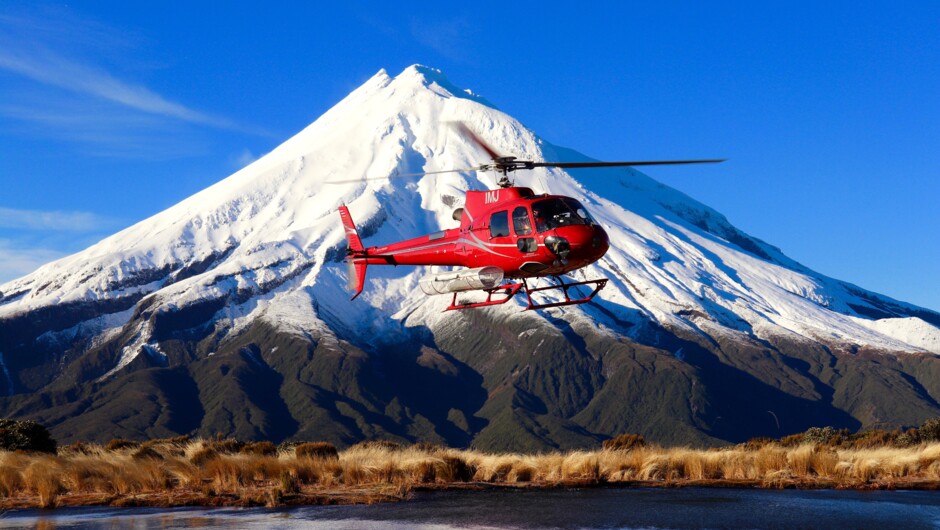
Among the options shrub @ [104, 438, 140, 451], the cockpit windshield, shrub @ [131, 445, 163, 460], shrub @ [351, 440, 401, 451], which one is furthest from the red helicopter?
shrub @ [104, 438, 140, 451]

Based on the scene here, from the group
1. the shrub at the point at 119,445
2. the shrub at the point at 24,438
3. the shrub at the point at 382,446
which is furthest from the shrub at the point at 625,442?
the shrub at the point at 24,438

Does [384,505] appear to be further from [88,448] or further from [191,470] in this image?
[88,448]

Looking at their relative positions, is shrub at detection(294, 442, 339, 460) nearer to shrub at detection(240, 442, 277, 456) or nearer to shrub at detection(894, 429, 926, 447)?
shrub at detection(240, 442, 277, 456)

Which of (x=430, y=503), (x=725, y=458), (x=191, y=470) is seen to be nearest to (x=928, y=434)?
(x=725, y=458)

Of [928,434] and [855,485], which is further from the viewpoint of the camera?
[928,434]

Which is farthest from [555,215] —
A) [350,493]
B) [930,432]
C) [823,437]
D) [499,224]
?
[930,432]

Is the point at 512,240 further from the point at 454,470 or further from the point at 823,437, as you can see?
the point at 823,437
